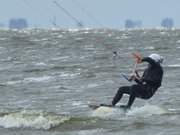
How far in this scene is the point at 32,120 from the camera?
22.1 meters

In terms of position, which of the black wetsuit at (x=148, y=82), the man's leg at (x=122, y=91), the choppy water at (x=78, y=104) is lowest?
the choppy water at (x=78, y=104)

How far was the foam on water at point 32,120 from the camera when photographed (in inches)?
849

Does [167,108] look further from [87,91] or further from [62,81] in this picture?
[62,81]

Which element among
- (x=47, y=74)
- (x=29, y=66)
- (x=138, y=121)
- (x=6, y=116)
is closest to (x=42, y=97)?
(x=6, y=116)

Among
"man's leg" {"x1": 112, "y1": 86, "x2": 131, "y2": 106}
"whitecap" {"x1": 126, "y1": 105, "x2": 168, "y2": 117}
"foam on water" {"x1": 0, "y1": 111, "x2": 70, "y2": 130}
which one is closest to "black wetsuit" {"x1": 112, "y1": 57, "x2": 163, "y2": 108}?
"man's leg" {"x1": 112, "y1": 86, "x2": 131, "y2": 106}

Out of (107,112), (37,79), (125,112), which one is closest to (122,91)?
(125,112)

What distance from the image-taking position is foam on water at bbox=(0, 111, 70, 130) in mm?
21575

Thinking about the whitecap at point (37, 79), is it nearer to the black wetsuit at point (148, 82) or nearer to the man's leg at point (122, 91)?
the man's leg at point (122, 91)

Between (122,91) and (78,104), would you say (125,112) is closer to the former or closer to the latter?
(122,91)

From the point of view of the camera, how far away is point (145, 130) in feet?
64.2

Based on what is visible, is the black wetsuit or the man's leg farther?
the man's leg

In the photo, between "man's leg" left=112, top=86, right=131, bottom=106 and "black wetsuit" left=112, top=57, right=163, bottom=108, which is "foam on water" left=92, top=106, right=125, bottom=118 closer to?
"man's leg" left=112, top=86, right=131, bottom=106

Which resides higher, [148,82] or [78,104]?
[148,82]

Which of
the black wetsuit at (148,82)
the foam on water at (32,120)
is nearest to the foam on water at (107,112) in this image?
the black wetsuit at (148,82)
